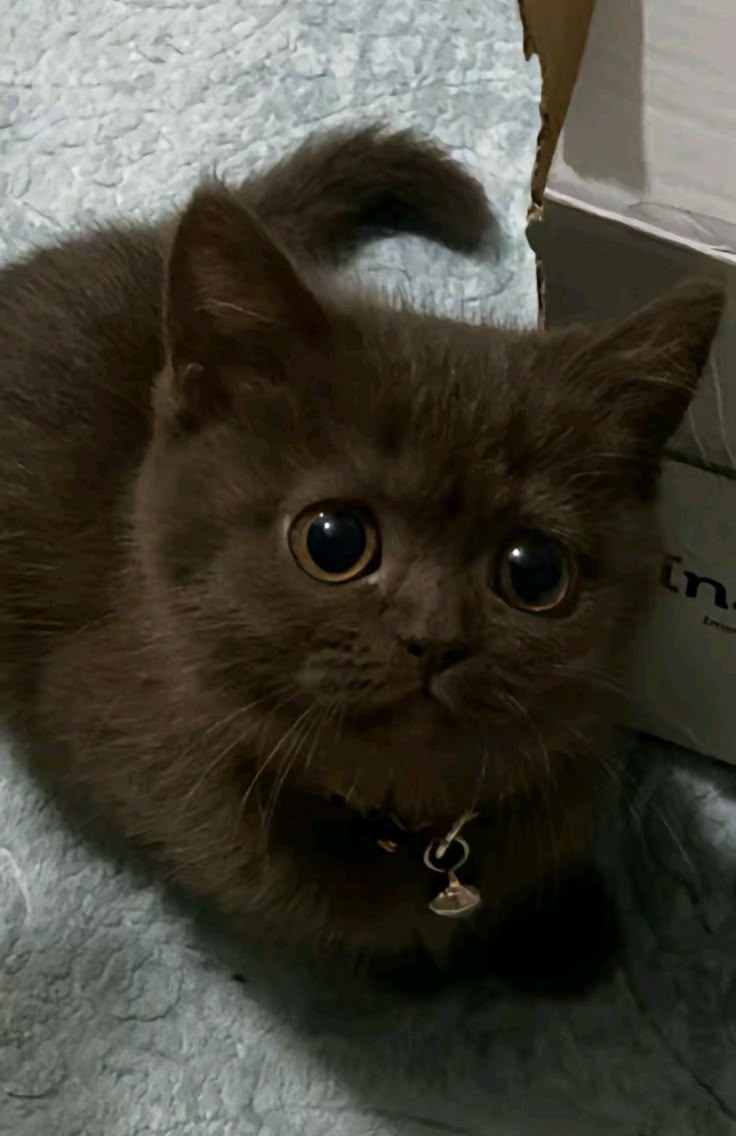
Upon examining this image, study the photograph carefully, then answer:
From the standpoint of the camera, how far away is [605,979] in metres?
1.10

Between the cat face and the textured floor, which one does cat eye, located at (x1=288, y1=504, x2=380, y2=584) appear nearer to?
the cat face

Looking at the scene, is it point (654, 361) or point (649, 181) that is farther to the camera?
point (649, 181)

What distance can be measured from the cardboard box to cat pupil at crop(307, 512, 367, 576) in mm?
251

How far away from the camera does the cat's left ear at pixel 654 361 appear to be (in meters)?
0.77

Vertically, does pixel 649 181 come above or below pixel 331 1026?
above

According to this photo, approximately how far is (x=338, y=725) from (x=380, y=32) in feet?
3.10

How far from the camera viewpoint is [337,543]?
2.44 feet

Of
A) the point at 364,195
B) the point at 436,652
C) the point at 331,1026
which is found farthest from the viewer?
the point at 364,195

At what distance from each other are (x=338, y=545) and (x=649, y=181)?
322mm

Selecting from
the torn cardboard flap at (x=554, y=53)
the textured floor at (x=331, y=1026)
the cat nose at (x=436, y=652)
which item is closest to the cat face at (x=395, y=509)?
the cat nose at (x=436, y=652)

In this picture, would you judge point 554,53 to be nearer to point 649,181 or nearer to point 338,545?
point 649,181

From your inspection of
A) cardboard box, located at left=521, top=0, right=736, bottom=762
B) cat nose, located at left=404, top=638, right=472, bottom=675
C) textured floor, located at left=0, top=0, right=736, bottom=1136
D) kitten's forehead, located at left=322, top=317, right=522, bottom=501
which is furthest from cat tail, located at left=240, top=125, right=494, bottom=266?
cat nose, located at left=404, top=638, right=472, bottom=675

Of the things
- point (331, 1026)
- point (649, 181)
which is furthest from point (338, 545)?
point (331, 1026)

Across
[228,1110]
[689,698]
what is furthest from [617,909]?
[228,1110]
